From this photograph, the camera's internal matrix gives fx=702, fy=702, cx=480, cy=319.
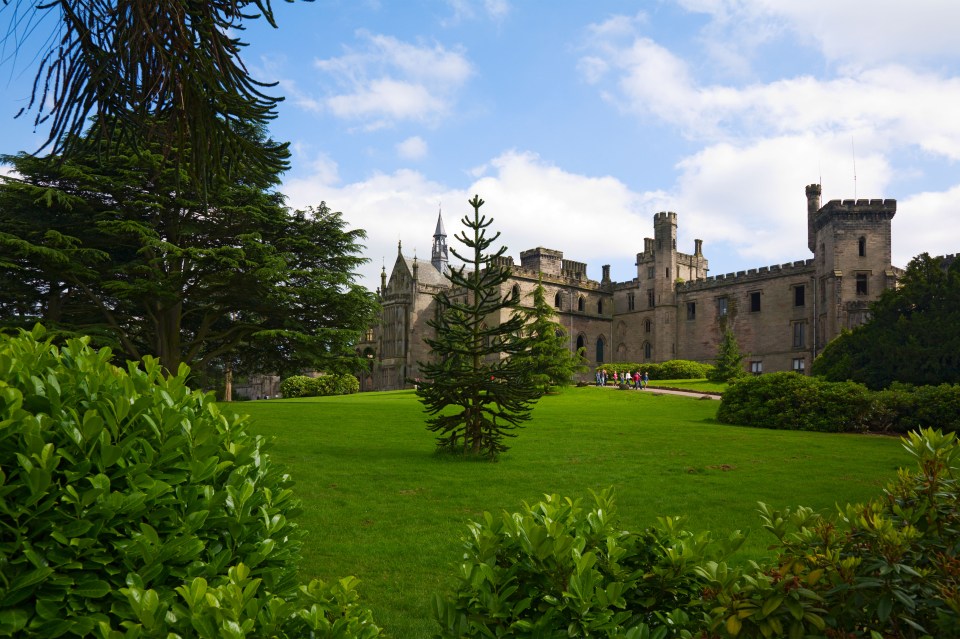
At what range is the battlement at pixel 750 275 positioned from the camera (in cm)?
5469

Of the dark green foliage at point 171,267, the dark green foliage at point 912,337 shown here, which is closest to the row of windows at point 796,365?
the dark green foliage at point 912,337

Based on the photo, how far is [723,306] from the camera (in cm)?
6006

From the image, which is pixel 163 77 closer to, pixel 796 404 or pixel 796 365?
pixel 796 404

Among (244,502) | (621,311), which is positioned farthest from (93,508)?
(621,311)

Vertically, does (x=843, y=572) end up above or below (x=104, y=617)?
above

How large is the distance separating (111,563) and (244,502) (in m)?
0.70

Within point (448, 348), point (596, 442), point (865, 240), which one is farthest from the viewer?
point (865, 240)

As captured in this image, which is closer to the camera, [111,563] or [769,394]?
[111,563]

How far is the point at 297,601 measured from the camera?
14.7ft

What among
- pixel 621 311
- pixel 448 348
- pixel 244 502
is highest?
pixel 621 311

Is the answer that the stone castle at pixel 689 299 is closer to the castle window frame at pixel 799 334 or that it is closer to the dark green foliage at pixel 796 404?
the castle window frame at pixel 799 334

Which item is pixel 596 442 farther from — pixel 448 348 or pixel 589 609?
pixel 589 609

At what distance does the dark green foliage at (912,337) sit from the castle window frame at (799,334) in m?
27.1

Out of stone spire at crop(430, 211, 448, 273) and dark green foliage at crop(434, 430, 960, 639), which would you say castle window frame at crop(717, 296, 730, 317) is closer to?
stone spire at crop(430, 211, 448, 273)
